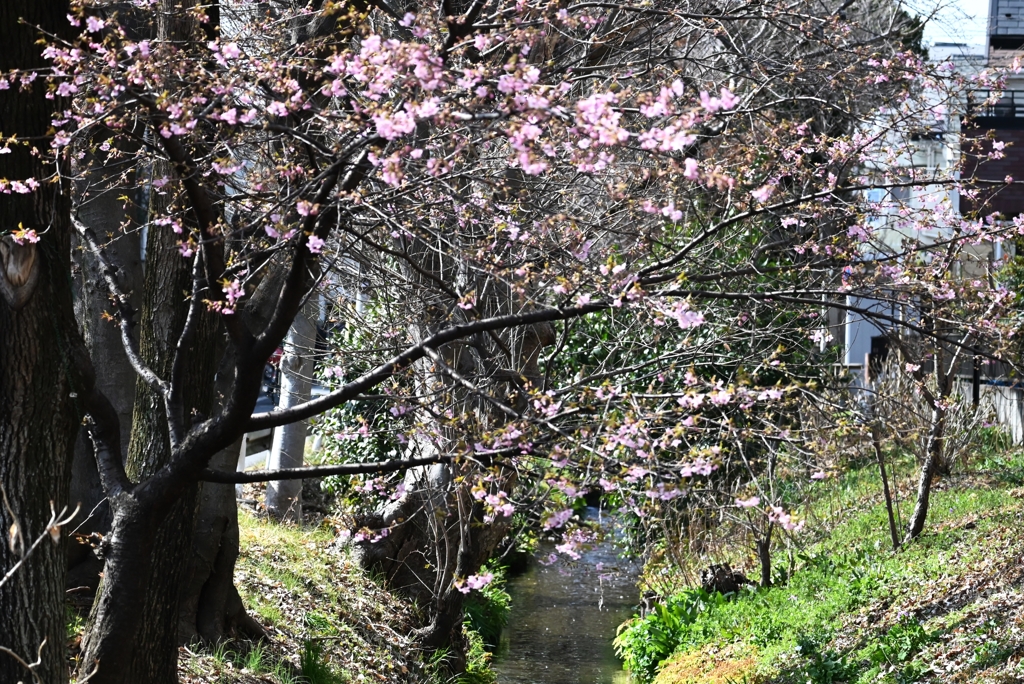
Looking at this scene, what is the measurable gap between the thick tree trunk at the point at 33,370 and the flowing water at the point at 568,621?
19.5ft

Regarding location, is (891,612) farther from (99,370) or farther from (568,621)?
(99,370)

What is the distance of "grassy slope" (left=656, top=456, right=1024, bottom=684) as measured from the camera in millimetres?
7945

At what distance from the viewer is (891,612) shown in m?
9.37

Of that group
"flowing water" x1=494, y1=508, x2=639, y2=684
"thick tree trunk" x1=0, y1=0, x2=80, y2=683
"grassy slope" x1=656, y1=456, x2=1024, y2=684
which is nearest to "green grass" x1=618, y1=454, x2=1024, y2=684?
"grassy slope" x1=656, y1=456, x2=1024, y2=684

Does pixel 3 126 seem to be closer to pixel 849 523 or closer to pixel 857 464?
pixel 849 523

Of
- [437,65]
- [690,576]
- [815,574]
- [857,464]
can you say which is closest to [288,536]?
[690,576]

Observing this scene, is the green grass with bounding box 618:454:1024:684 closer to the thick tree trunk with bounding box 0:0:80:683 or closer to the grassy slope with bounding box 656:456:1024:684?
the grassy slope with bounding box 656:456:1024:684

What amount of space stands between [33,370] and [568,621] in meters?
10.2

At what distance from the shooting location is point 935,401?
377 inches

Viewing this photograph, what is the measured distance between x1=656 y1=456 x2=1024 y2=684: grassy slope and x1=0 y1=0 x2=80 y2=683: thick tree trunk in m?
5.94

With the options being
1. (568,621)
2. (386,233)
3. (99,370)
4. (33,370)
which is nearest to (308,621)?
(99,370)

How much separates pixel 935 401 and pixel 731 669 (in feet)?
10.2

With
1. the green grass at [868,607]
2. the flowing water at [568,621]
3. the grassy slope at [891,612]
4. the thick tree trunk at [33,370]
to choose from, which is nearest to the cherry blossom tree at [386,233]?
the thick tree trunk at [33,370]

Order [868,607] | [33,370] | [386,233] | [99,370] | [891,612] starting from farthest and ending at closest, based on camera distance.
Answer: [868,607] < [891,612] < [99,370] < [386,233] < [33,370]
